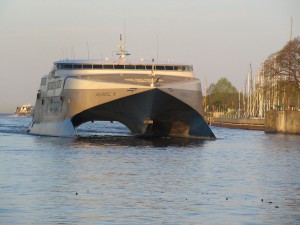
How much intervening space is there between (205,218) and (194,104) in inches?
1705

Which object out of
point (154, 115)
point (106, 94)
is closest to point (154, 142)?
point (154, 115)

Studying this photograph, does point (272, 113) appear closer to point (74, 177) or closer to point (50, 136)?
point (50, 136)

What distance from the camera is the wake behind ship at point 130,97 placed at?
64.4 m

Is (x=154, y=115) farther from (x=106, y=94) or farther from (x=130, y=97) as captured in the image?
(x=106, y=94)

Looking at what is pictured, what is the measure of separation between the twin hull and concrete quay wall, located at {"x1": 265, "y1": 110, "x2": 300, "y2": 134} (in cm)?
2536

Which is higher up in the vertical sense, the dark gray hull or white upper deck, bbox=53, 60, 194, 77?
white upper deck, bbox=53, 60, 194, 77

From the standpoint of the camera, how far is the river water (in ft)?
76.5

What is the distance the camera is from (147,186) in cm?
3116

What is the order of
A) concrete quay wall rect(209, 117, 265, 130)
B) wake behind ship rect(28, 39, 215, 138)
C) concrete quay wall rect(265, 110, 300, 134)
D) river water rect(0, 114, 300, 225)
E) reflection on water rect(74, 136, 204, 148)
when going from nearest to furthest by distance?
river water rect(0, 114, 300, 225), reflection on water rect(74, 136, 204, 148), wake behind ship rect(28, 39, 215, 138), concrete quay wall rect(265, 110, 300, 134), concrete quay wall rect(209, 117, 265, 130)

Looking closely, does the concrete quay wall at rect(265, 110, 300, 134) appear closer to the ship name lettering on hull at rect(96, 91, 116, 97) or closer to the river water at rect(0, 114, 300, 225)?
the ship name lettering on hull at rect(96, 91, 116, 97)

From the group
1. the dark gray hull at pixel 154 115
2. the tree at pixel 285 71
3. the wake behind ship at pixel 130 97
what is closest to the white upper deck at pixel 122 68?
the wake behind ship at pixel 130 97

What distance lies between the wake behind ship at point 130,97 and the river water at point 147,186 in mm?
11485

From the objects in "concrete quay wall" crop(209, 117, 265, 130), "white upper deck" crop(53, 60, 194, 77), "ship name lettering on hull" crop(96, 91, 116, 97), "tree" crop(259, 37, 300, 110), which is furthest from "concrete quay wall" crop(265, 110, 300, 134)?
"ship name lettering on hull" crop(96, 91, 116, 97)

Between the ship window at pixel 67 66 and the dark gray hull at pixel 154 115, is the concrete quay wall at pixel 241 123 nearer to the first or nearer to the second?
the dark gray hull at pixel 154 115
